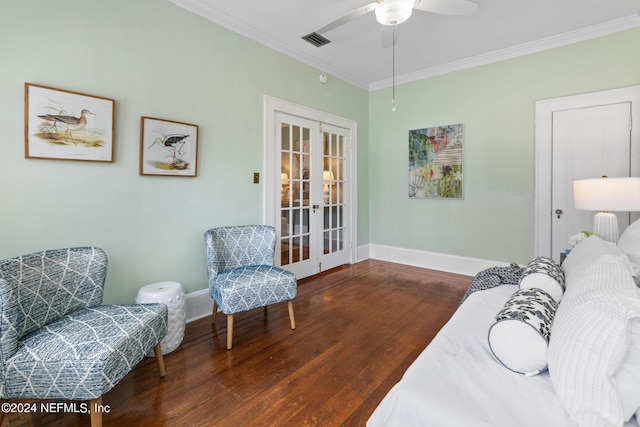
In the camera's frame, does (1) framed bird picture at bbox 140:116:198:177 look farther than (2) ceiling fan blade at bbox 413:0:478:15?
Yes

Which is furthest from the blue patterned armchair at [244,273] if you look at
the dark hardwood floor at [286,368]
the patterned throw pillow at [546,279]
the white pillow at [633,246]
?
the white pillow at [633,246]

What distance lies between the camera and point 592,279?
109 cm

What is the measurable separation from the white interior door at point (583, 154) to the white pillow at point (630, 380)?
3220mm

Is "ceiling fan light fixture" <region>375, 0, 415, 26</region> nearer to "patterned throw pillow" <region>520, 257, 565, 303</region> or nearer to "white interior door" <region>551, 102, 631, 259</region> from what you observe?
"patterned throw pillow" <region>520, 257, 565, 303</region>

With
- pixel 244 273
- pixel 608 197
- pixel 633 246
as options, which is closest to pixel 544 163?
pixel 608 197

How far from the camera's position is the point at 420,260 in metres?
4.49

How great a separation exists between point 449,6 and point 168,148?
240 cm

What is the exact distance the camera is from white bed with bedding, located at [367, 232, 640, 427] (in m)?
0.79

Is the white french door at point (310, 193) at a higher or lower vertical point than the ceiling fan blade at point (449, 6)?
lower

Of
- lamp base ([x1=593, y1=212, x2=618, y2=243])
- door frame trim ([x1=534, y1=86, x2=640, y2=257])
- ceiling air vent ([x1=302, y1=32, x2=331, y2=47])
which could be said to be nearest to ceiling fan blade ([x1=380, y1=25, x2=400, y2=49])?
ceiling air vent ([x1=302, y1=32, x2=331, y2=47])

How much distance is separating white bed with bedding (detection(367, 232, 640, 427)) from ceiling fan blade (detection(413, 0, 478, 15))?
1866mm

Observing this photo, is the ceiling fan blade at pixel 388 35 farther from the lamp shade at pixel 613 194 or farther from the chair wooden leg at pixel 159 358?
the chair wooden leg at pixel 159 358

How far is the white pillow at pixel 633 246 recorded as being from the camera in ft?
4.55

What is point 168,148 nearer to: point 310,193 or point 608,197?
point 310,193
